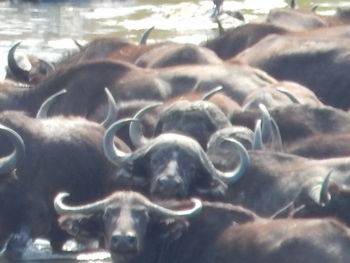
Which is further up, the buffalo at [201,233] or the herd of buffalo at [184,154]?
the buffalo at [201,233]

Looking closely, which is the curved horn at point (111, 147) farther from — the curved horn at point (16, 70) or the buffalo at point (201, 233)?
the curved horn at point (16, 70)

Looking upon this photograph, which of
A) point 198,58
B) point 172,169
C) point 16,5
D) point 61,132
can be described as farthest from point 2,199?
point 16,5

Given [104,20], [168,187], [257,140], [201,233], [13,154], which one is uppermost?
[201,233]

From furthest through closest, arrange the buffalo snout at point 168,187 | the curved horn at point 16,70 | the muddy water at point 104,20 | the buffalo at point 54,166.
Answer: the muddy water at point 104,20 < the curved horn at point 16,70 < the buffalo at point 54,166 < the buffalo snout at point 168,187

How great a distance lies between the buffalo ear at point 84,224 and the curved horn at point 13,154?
89.2 inches

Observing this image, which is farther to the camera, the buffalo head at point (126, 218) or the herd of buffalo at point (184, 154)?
the herd of buffalo at point (184, 154)

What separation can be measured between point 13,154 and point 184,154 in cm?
177

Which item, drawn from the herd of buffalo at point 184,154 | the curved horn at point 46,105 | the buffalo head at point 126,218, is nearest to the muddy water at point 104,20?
the herd of buffalo at point 184,154

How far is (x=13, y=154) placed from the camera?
14.3 meters

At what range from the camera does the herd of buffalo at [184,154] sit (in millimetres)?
11812

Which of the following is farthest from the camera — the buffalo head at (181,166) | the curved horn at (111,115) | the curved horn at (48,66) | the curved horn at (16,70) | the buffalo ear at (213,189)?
the curved horn at (48,66)

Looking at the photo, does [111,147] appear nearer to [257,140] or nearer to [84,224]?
[257,140]

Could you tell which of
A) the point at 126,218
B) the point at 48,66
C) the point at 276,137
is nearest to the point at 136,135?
the point at 276,137

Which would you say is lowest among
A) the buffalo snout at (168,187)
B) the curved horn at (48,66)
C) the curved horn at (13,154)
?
the curved horn at (48,66)
